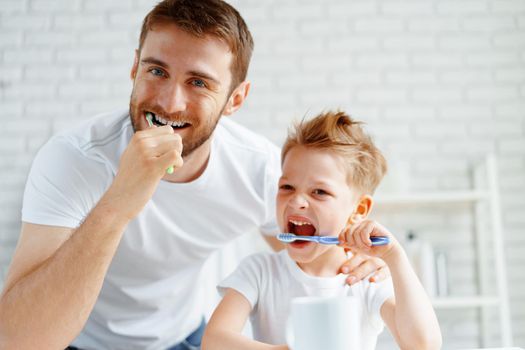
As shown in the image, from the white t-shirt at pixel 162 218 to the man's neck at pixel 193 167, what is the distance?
0.08 feet

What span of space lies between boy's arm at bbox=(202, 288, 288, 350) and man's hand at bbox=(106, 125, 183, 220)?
0.28 meters

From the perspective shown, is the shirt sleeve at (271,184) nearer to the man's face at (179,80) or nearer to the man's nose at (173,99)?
the man's face at (179,80)

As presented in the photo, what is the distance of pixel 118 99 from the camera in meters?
3.06

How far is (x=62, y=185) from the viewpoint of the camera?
1.40m

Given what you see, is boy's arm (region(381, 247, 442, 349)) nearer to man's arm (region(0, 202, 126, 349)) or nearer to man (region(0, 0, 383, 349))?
man (region(0, 0, 383, 349))

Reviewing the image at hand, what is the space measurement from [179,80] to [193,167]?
296 mm

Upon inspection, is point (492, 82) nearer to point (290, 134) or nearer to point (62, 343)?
point (290, 134)

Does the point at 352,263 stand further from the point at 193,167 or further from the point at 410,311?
the point at 193,167

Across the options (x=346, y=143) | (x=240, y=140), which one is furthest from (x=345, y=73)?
(x=346, y=143)

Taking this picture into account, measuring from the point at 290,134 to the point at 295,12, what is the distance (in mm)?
1856

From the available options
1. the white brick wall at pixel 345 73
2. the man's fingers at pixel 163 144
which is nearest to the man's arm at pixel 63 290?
the man's fingers at pixel 163 144

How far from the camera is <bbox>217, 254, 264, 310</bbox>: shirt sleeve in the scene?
1.27 m

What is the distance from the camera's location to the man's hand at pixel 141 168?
1.15 meters

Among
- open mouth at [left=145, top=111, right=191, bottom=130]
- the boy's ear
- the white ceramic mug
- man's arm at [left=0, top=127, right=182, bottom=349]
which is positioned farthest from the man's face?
the white ceramic mug
